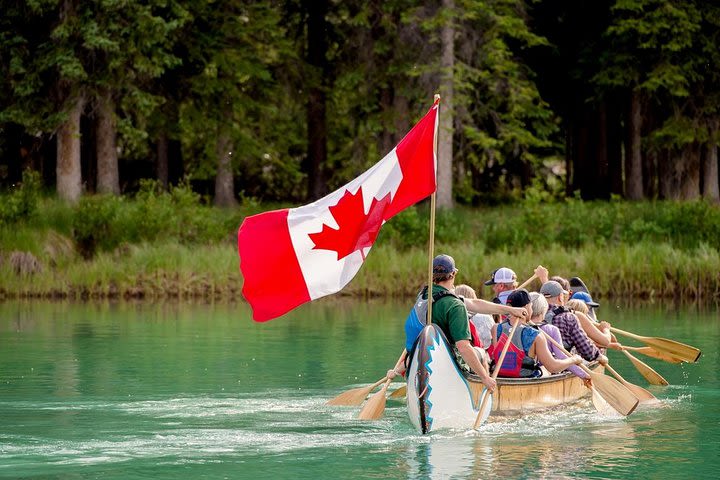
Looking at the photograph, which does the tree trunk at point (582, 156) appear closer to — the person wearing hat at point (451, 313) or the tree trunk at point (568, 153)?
the tree trunk at point (568, 153)

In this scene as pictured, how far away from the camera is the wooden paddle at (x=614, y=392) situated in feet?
56.5

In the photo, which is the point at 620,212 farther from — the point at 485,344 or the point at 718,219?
the point at 485,344

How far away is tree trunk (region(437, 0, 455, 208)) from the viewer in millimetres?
41625

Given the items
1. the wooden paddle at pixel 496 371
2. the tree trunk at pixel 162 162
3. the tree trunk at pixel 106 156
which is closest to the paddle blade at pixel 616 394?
the wooden paddle at pixel 496 371

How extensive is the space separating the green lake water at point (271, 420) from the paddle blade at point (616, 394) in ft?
0.68

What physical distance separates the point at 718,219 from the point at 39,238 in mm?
17696

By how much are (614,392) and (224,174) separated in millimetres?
30165

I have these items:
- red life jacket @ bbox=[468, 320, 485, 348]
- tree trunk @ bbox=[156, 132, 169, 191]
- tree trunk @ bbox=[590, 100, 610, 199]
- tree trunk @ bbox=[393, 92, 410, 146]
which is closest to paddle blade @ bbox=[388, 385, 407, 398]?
red life jacket @ bbox=[468, 320, 485, 348]

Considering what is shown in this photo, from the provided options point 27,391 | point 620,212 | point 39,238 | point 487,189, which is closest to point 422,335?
point 27,391

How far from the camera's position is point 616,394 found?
17.4 metres

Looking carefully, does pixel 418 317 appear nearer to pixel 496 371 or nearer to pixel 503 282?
pixel 496 371

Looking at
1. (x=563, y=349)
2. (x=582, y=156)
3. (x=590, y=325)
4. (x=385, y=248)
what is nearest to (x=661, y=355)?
(x=590, y=325)

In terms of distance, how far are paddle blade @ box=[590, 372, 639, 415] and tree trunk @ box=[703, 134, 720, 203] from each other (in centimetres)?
2761

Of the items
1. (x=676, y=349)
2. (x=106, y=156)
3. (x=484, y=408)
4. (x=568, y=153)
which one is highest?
(x=568, y=153)
